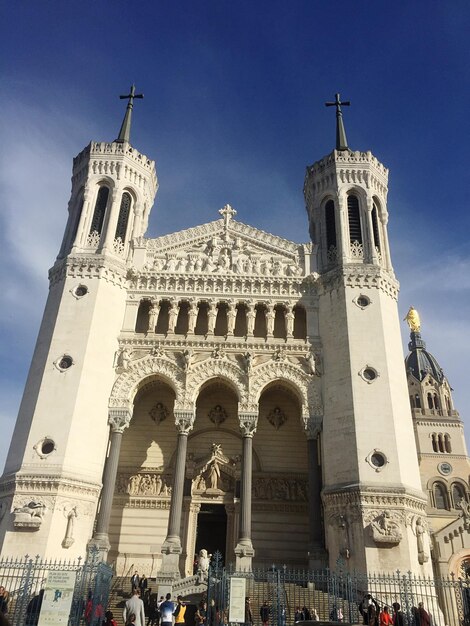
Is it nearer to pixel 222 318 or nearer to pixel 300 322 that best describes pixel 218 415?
pixel 222 318

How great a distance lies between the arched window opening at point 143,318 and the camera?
26650mm

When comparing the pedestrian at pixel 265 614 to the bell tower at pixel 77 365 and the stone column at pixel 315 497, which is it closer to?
the stone column at pixel 315 497

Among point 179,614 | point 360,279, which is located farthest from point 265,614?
point 360,279

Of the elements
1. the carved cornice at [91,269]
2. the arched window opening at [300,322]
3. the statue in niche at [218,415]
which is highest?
the carved cornice at [91,269]

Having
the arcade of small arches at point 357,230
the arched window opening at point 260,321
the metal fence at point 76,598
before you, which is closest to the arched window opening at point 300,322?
the arched window opening at point 260,321

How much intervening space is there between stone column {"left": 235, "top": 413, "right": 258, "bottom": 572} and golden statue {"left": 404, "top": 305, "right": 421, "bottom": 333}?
195 feet

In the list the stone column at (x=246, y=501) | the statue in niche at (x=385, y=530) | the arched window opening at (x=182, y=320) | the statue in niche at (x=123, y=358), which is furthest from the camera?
the arched window opening at (x=182, y=320)

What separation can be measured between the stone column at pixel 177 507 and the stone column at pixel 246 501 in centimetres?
232

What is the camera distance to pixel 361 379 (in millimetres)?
23594

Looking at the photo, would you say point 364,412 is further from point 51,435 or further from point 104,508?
point 51,435

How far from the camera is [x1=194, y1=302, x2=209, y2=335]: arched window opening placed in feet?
86.7

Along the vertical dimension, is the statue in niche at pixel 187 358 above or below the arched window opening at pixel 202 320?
below

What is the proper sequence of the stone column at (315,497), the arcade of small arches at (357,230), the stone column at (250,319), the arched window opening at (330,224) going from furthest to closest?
1. the arched window opening at (330,224)
2. the arcade of small arches at (357,230)
3. the stone column at (250,319)
4. the stone column at (315,497)

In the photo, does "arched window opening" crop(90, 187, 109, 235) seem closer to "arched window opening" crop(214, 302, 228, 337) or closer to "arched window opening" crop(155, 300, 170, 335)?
"arched window opening" crop(155, 300, 170, 335)
